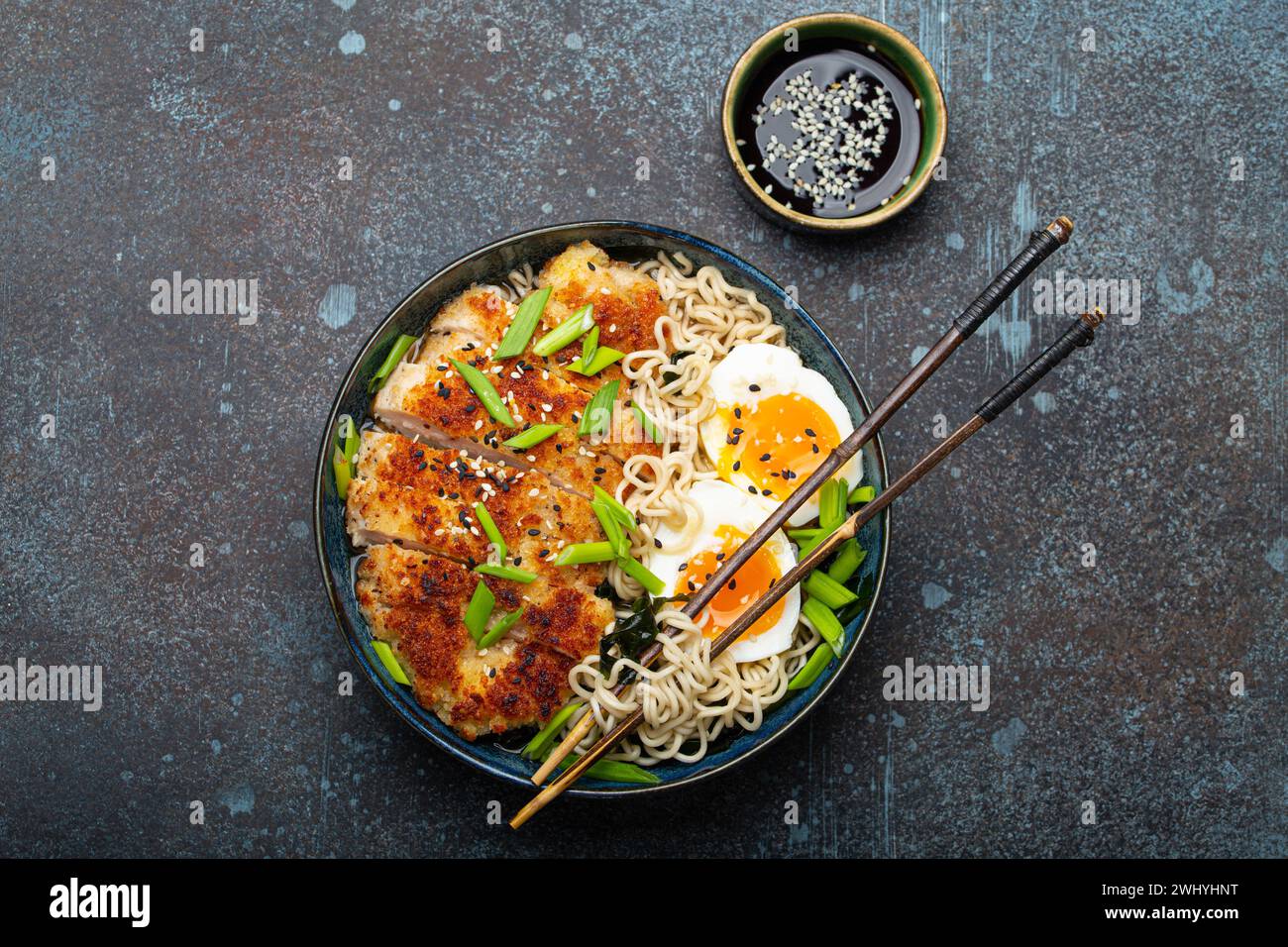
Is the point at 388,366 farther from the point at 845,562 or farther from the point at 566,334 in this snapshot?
the point at 845,562

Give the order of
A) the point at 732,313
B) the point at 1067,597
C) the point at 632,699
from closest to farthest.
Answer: the point at 632,699
the point at 732,313
the point at 1067,597

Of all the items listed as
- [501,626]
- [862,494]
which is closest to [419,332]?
[501,626]

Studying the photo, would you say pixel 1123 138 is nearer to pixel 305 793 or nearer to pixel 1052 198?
pixel 1052 198

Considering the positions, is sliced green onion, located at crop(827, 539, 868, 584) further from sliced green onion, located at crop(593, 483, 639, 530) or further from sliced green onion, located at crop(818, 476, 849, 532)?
sliced green onion, located at crop(593, 483, 639, 530)

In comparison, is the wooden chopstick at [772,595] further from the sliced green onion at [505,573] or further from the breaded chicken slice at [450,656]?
the sliced green onion at [505,573]

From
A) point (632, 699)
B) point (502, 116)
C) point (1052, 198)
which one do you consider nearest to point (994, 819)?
point (632, 699)
